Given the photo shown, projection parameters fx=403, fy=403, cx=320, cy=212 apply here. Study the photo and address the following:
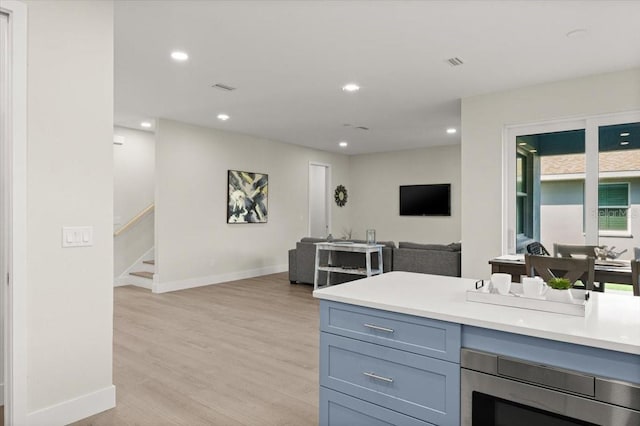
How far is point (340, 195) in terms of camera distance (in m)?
10.0

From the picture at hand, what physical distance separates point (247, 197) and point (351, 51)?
4.47 m

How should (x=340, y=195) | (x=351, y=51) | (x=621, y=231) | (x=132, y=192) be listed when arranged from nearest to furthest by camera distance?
(x=351, y=51)
(x=621, y=231)
(x=132, y=192)
(x=340, y=195)

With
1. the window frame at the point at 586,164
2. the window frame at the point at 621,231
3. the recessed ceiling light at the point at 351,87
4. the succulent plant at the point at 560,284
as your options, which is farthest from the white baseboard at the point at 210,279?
the succulent plant at the point at 560,284

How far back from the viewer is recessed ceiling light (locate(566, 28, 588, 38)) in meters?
3.22

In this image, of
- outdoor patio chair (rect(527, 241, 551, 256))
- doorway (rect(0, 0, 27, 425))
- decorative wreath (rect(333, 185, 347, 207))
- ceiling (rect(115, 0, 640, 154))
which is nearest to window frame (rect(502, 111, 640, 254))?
outdoor patio chair (rect(527, 241, 551, 256))

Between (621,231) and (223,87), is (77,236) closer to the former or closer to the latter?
(223,87)

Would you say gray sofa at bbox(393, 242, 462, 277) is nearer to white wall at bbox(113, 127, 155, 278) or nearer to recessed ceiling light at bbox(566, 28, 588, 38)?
recessed ceiling light at bbox(566, 28, 588, 38)

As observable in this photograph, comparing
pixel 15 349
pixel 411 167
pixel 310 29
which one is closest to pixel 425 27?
pixel 310 29

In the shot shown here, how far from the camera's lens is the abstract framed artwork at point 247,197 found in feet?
24.1

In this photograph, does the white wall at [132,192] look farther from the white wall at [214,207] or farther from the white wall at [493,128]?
the white wall at [493,128]

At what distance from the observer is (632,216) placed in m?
4.23

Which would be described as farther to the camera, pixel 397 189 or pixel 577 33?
pixel 397 189

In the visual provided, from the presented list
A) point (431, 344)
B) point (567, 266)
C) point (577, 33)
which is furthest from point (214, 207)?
point (431, 344)

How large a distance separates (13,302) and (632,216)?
5345 mm
